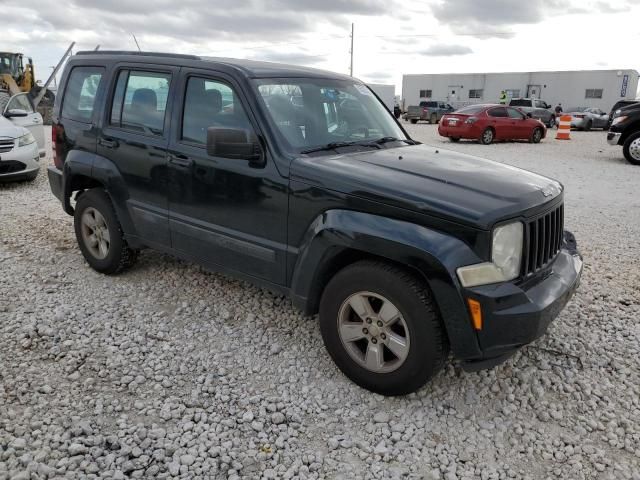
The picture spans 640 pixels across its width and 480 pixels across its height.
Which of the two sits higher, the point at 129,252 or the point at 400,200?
the point at 400,200

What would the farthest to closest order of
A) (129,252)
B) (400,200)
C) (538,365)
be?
(129,252), (538,365), (400,200)

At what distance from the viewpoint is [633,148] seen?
42.3ft

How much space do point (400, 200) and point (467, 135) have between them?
15507mm

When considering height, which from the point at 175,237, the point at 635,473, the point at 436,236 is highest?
the point at 436,236

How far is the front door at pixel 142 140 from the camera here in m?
3.98

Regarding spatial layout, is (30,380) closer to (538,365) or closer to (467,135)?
(538,365)

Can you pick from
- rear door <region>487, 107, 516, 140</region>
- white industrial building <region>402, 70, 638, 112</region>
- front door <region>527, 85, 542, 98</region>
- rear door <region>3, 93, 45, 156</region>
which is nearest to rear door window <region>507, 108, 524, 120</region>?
rear door <region>487, 107, 516, 140</region>

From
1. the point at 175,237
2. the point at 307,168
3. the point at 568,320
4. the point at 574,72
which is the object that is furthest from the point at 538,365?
the point at 574,72

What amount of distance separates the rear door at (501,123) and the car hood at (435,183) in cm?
1535

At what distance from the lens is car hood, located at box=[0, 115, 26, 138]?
27.1 feet

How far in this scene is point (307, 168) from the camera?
3191 mm

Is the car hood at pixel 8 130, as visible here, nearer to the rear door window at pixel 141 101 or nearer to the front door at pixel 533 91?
the rear door window at pixel 141 101

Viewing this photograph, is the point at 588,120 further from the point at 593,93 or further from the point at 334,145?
the point at 334,145

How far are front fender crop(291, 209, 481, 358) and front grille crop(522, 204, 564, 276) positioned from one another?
1.37 ft
